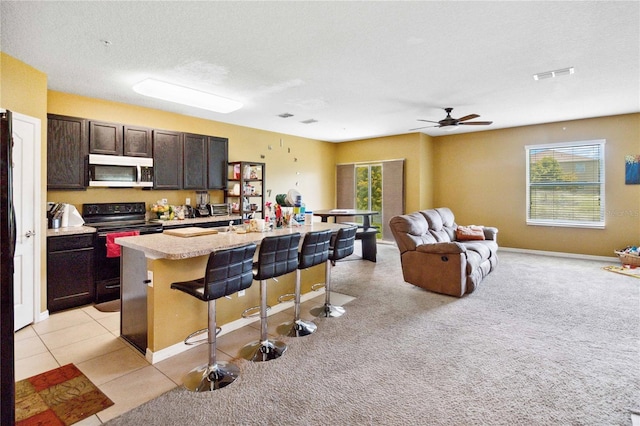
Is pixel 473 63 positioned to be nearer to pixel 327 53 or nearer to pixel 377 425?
pixel 327 53

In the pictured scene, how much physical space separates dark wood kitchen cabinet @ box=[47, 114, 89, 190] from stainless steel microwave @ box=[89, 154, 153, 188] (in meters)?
0.12

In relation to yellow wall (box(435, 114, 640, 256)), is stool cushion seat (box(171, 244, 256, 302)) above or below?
below

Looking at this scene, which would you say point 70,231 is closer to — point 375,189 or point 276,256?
point 276,256

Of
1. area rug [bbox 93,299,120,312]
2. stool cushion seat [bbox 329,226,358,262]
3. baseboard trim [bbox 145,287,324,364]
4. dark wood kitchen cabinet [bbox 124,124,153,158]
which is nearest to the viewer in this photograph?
baseboard trim [bbox 145,287,324,364]

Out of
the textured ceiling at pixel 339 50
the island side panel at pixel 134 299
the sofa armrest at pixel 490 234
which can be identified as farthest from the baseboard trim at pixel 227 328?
the sofa armrest at pixel 490 234

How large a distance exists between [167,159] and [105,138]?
91 cm

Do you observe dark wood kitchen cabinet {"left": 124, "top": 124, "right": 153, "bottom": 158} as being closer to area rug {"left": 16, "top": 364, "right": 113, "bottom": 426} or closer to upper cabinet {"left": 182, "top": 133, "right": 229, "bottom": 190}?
upper cabinet {"left": 182, "top": 133, "right": 229, "bottom": 190}

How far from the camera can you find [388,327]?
3332 mm

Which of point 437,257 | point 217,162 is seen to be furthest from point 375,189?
point 437,257

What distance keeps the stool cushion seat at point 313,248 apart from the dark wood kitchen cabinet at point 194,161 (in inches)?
132

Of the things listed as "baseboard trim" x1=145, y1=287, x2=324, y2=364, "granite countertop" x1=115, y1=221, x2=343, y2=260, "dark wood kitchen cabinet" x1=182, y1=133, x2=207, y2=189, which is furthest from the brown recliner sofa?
"dark wood kitchen cabinet" x1=182, y1=133, x2=207, y2=189

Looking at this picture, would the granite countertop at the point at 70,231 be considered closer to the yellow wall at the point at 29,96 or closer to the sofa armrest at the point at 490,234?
the yellow wall at the point at 29,96

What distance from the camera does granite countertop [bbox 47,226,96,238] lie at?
3783mm

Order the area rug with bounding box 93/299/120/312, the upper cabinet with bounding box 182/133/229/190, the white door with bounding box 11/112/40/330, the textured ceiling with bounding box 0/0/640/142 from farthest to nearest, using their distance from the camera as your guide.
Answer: the upper cabinet with bounding box 182/133/229/190
the area rug with bounding box 93/299/120/312
the white door with bounding box 11/112/40/330
the textured ceiling with bounding box 0/0/640/142
